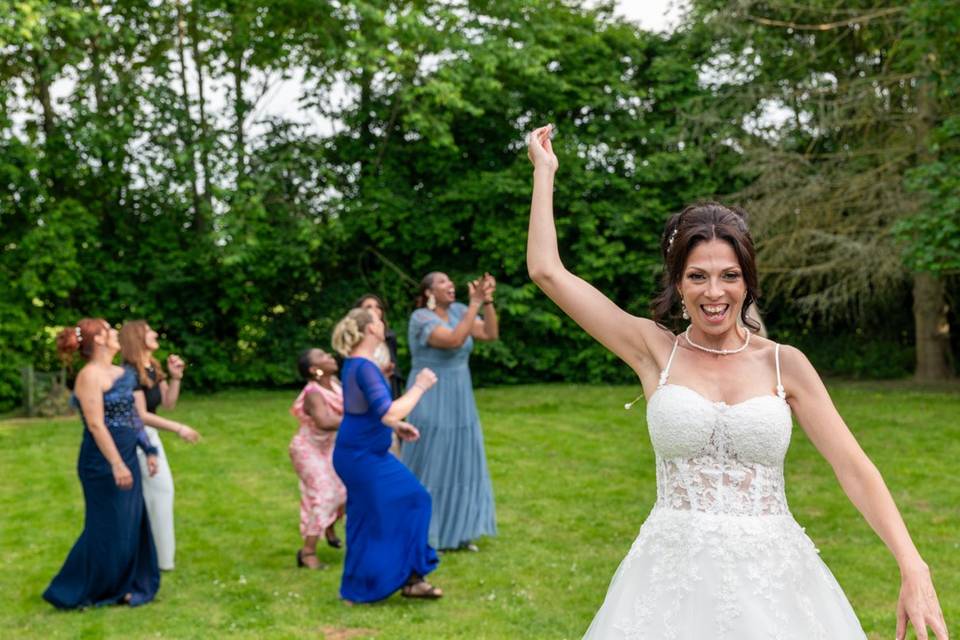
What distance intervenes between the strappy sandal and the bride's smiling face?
4.84m

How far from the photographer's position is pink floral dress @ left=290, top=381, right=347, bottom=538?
9.06 metres

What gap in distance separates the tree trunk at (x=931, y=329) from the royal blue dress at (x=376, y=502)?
53.1ft

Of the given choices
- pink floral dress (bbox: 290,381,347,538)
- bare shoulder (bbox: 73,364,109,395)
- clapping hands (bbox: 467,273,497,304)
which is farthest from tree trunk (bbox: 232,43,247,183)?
bare shoulder (bbox: 73,364,109,395)

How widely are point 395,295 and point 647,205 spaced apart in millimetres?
5535

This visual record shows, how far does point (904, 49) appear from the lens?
66.5 ft

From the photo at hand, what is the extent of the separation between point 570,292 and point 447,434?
19.6 ft

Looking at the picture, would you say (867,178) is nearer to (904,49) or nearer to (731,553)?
(904,49)

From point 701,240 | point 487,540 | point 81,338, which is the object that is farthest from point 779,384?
point 487,540

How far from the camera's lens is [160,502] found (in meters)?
8.90

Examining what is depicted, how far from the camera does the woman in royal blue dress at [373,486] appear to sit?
757 centimetres

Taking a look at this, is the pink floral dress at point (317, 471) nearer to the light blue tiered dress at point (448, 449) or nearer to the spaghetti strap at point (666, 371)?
the light blue tiered dress at point (448, 449)

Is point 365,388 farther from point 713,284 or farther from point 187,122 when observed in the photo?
point 187,122

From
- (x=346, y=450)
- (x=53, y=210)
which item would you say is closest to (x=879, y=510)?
(x=346, y=450)

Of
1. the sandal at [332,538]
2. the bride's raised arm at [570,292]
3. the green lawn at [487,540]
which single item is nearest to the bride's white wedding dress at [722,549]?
the bride's raised arm at [570,292]
